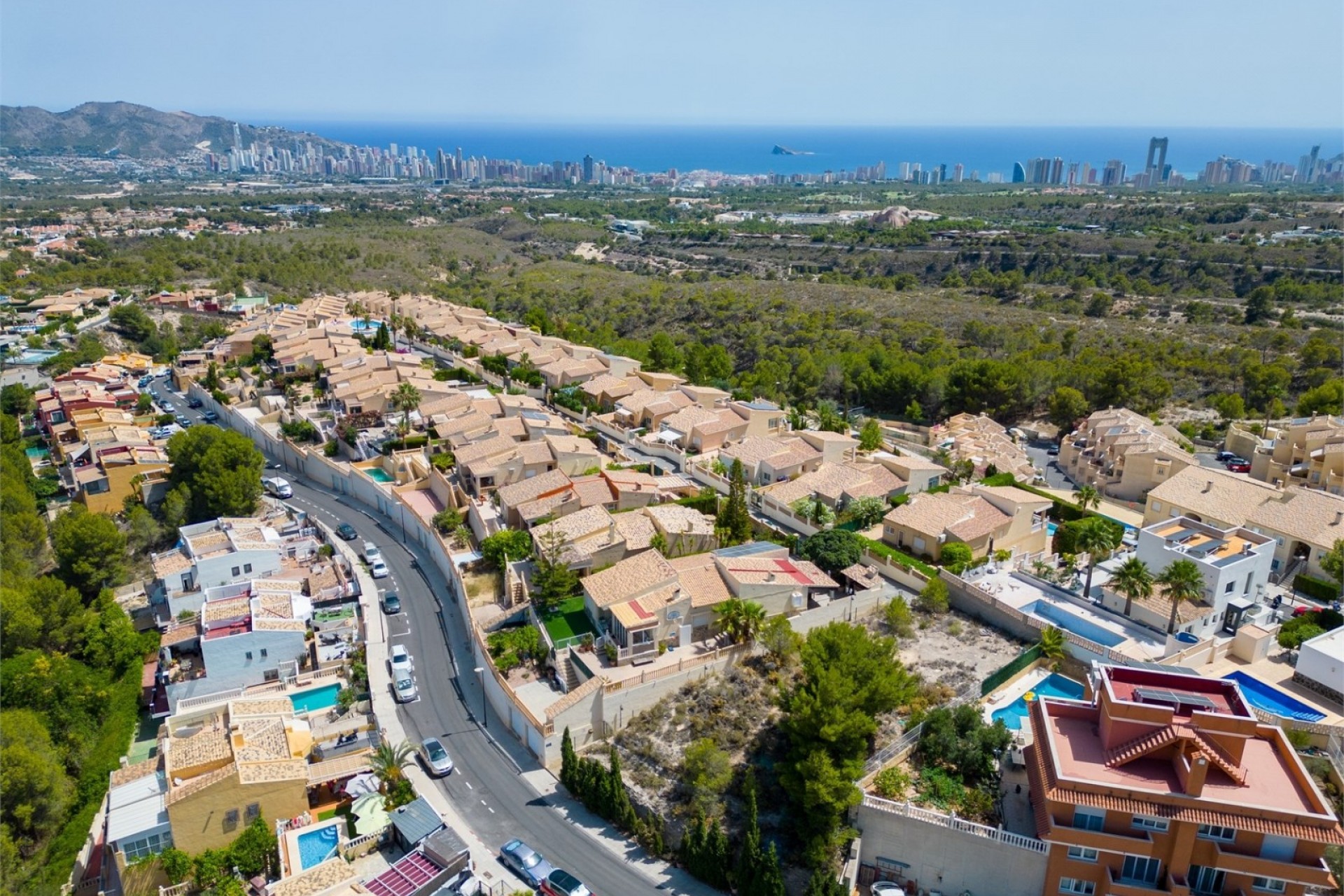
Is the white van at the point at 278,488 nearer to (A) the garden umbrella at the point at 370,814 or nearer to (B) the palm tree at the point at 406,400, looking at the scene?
(B) the palm tree at the point at 406,400

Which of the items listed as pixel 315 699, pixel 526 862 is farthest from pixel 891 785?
pixel 315 699

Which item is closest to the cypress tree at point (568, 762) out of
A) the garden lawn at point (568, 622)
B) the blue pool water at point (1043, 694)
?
the garden lawn at point (568, 622)

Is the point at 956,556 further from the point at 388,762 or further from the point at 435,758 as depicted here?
the point at 388,762

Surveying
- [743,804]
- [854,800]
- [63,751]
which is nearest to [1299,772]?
[854,800]

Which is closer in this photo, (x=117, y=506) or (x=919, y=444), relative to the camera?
(x=117, y=506)

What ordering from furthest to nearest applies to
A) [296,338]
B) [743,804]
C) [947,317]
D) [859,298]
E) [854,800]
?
[859,298]
[947,317]
[296,338]
[743,804]
[854,800]

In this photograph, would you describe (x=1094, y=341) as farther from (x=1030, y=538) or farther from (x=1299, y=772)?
(x=1299, y=772)
